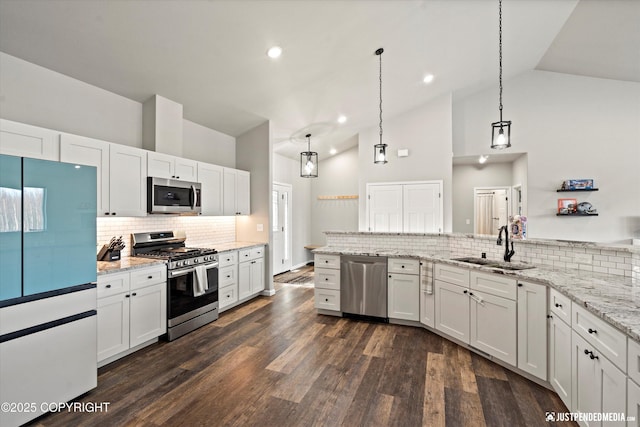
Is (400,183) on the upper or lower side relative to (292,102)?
lower

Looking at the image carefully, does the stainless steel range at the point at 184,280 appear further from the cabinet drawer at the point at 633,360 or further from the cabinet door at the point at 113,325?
the cabinet drawer at the point at 633,360

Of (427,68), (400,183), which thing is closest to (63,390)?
(400,183)

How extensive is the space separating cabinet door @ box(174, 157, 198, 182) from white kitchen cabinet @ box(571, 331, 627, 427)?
14.1 feet

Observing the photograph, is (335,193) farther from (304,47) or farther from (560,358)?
(560,358)

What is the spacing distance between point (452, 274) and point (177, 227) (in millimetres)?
3764

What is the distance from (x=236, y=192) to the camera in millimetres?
4918

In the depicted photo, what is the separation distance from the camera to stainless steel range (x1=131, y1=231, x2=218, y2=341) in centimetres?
334

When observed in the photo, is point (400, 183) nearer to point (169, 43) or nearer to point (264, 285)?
point (264, 285)

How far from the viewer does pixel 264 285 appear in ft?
16.9

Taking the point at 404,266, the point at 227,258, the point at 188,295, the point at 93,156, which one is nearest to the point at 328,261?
the point at 404,266

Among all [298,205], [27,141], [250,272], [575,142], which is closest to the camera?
[27,141]

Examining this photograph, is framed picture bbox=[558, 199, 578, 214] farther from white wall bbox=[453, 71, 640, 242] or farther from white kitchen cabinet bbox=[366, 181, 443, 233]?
white kitchen cabinet bbox=[366, 181, 443, 233]

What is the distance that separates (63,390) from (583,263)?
4358 mm

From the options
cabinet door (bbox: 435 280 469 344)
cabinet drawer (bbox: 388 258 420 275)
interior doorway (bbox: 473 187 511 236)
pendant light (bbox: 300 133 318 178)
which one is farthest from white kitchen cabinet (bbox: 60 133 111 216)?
interior doorway (bbox: 473 187 511 236)
